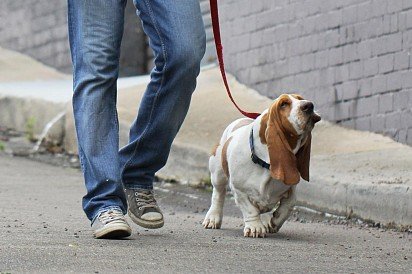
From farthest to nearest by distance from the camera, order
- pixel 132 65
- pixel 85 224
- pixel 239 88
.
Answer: pixel 132 65 < pixel 239 88 < pixel 85 224

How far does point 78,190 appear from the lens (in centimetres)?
832

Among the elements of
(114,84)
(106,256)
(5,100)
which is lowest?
(5,100)

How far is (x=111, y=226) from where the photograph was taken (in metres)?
5.12

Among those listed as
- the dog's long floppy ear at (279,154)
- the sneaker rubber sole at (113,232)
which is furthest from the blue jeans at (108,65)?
the dog's long floppy ear at (279,154)

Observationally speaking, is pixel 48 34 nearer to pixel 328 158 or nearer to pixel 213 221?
pixel 328 158

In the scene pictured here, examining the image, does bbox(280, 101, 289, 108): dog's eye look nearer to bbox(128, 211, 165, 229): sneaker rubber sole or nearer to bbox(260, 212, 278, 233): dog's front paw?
bbox(260, 212, 278, 233): dog's front paw

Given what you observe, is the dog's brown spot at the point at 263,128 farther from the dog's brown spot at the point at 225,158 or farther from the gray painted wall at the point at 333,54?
the gray painted wall at the point at 333,54

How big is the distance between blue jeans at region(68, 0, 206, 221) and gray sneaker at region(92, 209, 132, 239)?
0.05m

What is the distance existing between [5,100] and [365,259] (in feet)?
24.3

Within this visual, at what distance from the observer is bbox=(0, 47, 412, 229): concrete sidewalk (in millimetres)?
6973

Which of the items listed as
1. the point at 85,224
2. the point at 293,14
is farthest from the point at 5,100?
the point at 85,224

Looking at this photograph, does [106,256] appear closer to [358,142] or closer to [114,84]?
[114,84]

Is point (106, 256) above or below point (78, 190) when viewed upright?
above

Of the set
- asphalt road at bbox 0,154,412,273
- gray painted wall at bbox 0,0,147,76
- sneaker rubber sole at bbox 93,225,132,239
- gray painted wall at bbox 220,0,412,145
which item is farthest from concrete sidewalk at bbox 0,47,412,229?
gray painted wall at bbox 0,0,147,76
